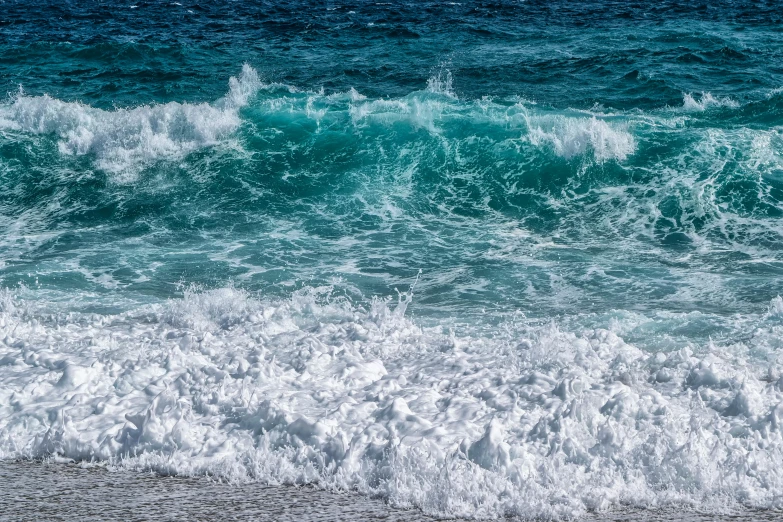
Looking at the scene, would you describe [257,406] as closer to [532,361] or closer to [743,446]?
[532,361]

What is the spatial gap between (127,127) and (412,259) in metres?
7.73

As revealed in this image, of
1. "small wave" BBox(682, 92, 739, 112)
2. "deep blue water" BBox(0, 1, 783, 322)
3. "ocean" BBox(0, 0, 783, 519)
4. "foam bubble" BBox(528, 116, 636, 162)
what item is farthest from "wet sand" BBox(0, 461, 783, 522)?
"small wave" BBox(682, 92, 739, 112)

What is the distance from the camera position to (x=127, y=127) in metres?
16.1

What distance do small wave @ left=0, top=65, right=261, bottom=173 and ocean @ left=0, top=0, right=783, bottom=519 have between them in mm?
70

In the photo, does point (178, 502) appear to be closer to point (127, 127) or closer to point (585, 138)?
point (585, 138)

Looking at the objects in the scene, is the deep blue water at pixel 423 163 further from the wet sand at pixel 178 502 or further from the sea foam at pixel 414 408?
the wet sand at pixel 178 502

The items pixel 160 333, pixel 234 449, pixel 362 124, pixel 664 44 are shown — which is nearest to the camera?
pixel 234 449

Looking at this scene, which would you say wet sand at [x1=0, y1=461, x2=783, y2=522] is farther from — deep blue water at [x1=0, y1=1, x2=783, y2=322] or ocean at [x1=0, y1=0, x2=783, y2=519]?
deep blue water at [x1=0, y1=1, x2=783, y2=322]

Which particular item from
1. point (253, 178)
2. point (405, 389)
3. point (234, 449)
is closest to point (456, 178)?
point (253, 178)

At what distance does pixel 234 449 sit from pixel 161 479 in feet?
1.87

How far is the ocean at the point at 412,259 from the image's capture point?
244 inches

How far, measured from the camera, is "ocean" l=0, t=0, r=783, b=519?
244 inches

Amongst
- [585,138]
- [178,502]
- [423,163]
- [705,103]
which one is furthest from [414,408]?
[705,103]

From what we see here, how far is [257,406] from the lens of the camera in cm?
668
